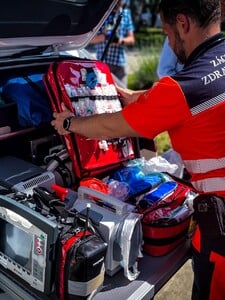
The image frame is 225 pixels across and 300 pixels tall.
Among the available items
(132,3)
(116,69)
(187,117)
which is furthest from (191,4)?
(132,3)

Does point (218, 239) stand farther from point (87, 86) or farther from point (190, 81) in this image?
point (87, 86)

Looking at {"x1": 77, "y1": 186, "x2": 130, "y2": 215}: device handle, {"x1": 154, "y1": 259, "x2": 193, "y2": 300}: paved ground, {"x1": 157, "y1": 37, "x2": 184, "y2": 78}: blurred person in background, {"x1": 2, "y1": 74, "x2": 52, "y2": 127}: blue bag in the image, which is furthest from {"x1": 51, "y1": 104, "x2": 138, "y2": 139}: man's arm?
{"x1": 157, "y1": 37, "x2": 184, "y2": 78}: blurred person in background

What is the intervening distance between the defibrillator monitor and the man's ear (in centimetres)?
85

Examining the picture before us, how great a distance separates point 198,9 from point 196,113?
1.27 feet

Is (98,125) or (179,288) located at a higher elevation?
(98,125)

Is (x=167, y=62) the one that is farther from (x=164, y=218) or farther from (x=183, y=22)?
(x=164, y=218)

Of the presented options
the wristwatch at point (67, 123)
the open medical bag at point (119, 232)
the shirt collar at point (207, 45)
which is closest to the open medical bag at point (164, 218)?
the open medical bag at point (119, 232)

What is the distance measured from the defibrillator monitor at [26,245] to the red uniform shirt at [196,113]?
0.49 m

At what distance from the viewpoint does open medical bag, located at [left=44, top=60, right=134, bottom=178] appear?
1.89 metres

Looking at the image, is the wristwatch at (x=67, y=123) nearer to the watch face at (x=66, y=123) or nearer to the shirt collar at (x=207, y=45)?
the watch face at (x=66, y=123)

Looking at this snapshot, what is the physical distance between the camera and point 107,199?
1604 millimetres

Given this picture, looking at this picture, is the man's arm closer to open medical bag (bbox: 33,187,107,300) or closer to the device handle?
the device handle

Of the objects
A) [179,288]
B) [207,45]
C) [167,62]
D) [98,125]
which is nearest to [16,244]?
[98,125]

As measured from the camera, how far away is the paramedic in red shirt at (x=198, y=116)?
1.44m
